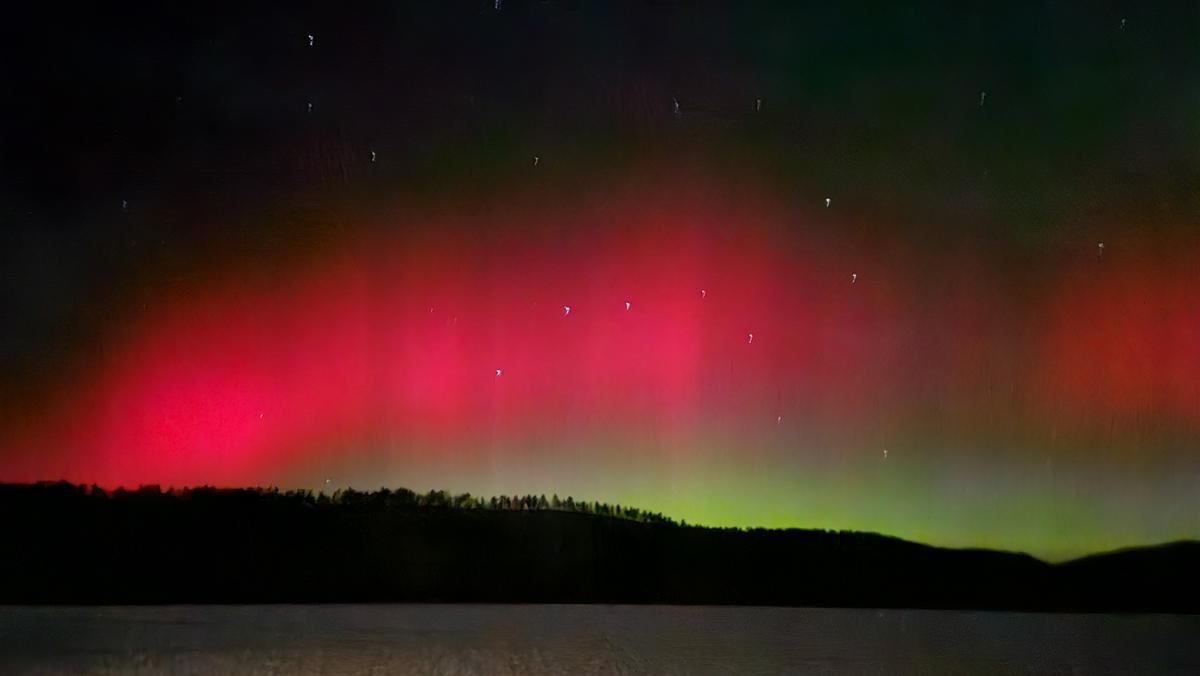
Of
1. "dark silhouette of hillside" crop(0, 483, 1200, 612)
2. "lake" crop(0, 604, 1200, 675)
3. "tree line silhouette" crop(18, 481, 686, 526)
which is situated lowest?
"lake" crop(0, 604, 1200, 675)

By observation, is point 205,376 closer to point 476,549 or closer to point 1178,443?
point 476,549

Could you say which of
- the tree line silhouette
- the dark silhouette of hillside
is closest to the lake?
the dark silhouette of hillside

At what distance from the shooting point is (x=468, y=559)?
4293 millimetres

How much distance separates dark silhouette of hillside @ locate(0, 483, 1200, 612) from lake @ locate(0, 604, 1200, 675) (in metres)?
0.10

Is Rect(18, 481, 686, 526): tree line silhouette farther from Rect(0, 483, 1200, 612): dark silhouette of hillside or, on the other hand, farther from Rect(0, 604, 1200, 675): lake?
Rect(0, 604, 1200, 675): lake

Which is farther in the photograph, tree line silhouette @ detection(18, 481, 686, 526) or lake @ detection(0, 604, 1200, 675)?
tree line silhouette @ detection(18, 481, 686, 526)

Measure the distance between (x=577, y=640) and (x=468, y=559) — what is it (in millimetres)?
832

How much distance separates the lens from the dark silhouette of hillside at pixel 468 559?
424 cm

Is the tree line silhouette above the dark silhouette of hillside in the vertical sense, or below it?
above

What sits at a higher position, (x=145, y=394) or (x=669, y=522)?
(x=145, y=394)

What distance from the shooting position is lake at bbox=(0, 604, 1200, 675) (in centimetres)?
331

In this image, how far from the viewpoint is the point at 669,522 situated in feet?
13.9

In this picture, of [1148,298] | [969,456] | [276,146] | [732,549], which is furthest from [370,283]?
[1148,298]

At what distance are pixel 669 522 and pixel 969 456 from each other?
4.35 feet
